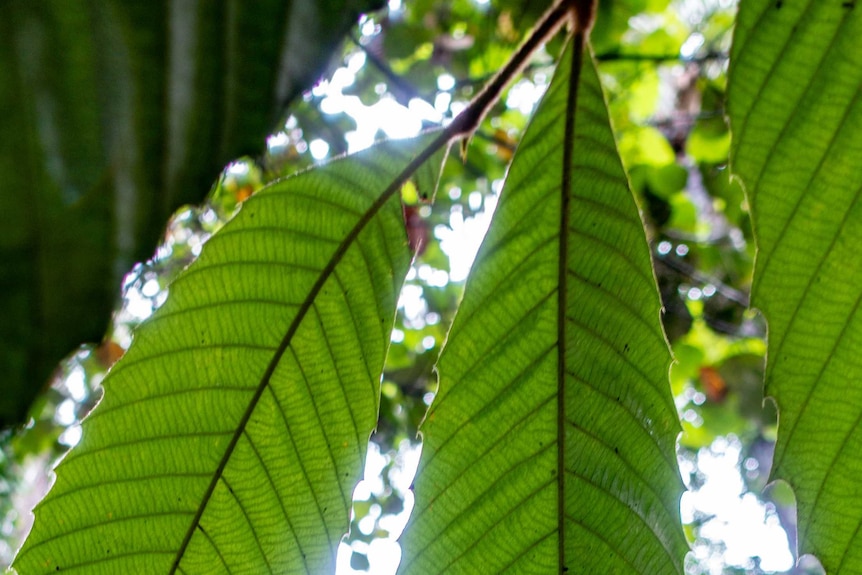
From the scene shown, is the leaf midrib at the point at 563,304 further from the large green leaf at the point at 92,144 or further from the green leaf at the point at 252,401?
the large green leaf at the point at 92,144

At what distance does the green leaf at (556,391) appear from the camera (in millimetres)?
560

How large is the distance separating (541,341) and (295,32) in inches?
13.7

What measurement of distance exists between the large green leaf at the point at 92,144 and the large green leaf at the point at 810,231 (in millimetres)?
350

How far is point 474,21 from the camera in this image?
7.59 feet

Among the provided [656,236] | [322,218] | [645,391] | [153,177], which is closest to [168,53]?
[153,177]

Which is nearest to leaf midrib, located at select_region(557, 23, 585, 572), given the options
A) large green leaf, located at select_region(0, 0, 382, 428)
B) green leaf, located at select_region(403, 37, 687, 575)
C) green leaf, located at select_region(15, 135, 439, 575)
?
green leaf, located at select_region(403, 37, 687, 575)

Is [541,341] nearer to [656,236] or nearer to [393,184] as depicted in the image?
[393,184]

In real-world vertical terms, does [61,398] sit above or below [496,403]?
above

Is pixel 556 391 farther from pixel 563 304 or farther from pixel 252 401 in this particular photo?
pixel 252 401

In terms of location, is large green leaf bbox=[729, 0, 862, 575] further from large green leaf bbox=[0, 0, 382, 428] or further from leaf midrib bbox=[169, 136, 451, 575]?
large green leaf bbox=[0, 0, 382, 428]

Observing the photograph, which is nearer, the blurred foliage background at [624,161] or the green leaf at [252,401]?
the green leaf at [252,401]

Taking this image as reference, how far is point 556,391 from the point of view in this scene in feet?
1.87

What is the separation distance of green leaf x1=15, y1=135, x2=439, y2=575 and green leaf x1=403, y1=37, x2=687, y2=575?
0.07 m

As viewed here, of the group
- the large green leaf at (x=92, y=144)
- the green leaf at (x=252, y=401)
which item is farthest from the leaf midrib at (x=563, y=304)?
the large green leaf at (x=92, y=144)
